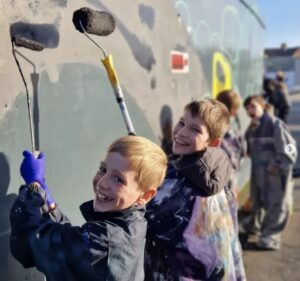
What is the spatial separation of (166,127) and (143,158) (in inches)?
69.9

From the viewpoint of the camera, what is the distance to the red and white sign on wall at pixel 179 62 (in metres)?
3.45

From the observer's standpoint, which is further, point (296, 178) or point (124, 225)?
point (296, 178)

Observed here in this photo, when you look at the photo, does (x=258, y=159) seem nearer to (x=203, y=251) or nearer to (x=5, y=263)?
→ (x=203, y=251)

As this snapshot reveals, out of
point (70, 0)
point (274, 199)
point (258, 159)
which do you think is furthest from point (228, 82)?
point (70, 0)

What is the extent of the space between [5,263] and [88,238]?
531 mm

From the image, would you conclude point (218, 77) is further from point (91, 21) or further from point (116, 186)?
point (116, 186)

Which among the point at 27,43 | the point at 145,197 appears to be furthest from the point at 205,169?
the point at 27,43

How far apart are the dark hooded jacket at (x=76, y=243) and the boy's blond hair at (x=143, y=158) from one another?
0.13 meters

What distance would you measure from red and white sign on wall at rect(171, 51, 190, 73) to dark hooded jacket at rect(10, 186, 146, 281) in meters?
2.02

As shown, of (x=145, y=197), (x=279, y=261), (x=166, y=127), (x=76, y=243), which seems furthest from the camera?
(x=279, y=261)

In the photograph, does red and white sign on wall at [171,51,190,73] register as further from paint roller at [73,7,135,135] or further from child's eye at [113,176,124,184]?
child's eye at [113,176,124,184]

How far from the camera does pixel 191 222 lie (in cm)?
217

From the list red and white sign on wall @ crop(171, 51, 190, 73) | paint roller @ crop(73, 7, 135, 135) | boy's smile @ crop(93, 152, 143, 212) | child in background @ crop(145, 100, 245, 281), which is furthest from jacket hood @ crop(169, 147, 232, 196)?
red and white sign on wall @ crop(171, 51, 190, 73)

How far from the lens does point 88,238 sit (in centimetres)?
152
